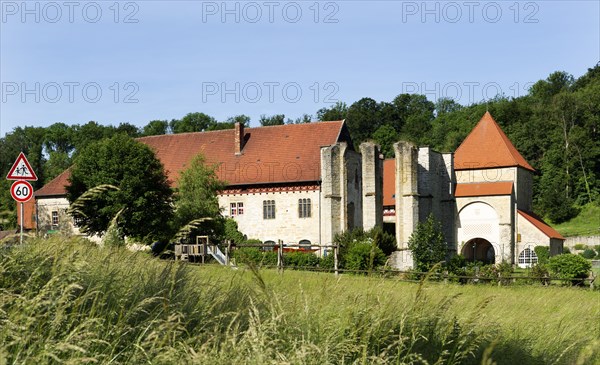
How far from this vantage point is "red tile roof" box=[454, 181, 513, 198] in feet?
167

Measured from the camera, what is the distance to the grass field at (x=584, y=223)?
70.1 meters

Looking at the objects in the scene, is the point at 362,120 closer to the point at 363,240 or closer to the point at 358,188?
the point at 358,188

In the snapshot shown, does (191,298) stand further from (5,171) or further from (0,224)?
(5,171)

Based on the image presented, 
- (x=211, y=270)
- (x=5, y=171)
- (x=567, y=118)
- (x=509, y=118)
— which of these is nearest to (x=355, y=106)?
(x=509, y=118)

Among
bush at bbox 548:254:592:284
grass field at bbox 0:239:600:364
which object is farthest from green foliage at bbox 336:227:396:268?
grass field at bbox 0:239:600:364

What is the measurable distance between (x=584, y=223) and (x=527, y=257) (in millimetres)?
28097

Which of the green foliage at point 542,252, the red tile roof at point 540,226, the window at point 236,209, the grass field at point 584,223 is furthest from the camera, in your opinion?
the grass field at point 584,223

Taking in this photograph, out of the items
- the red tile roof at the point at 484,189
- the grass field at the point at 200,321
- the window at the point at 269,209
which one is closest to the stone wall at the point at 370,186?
the window at the point at 269,209

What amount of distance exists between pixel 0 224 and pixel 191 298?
1.98m

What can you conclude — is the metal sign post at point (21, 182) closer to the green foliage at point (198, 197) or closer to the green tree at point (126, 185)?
the green tree at point (126, 185)

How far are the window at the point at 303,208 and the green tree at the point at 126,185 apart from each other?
10124mm

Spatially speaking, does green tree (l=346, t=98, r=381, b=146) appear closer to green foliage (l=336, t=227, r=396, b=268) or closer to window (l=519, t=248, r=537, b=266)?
window (l=519, t=248, r=537, b=266)

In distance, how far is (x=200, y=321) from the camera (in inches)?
256

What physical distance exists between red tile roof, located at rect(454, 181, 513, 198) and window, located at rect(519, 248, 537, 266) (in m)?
4.29
